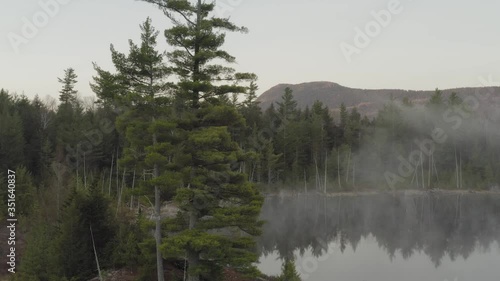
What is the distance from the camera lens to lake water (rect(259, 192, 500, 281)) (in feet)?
83.0

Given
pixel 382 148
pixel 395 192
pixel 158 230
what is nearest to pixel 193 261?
pixel 158 230

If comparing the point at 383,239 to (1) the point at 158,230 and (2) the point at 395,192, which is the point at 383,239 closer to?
(1) the point at 158,230

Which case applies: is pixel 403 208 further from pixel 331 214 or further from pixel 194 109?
pixel 194 109

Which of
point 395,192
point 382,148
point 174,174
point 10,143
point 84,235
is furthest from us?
point 382,148

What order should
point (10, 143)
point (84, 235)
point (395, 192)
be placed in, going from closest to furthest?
point (84, 235)
point (10, 143)
point (395, 192)

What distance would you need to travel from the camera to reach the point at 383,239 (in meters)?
35.6

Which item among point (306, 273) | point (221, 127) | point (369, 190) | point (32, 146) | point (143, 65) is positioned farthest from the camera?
point (369, 190)

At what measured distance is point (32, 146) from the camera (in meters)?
46.5

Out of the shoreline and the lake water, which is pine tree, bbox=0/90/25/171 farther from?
the shoreline

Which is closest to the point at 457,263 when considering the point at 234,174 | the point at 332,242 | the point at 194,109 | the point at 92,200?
the point at 332,242

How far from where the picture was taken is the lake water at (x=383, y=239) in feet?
83.0

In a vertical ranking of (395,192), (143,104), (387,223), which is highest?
(143,104)

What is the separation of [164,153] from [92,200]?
4.87 m

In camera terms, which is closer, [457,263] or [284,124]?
[457,263]
